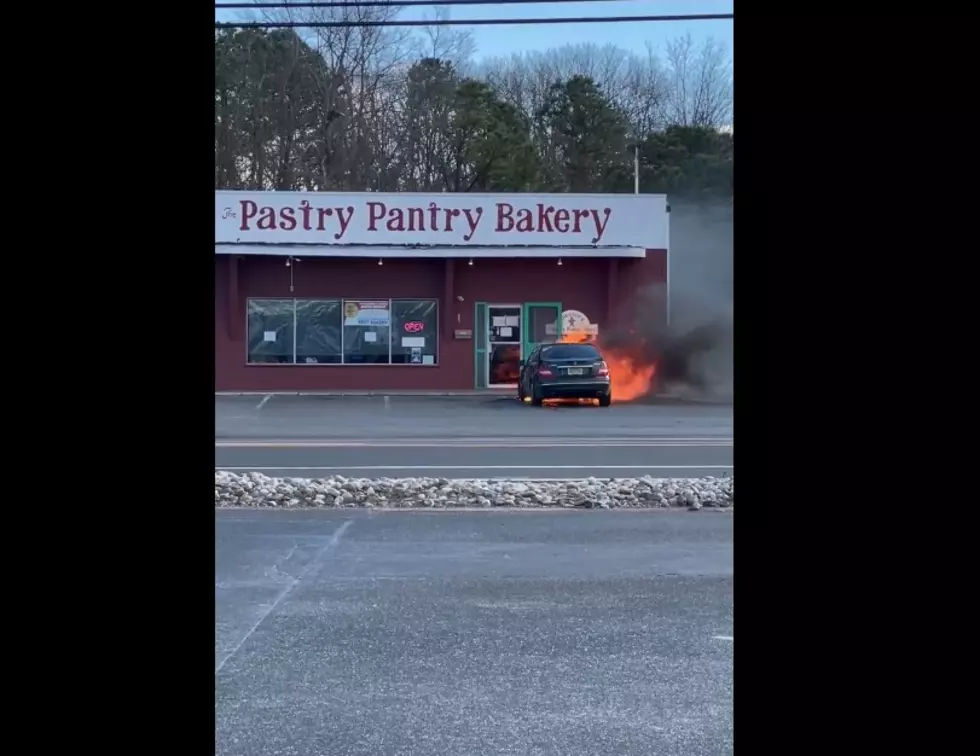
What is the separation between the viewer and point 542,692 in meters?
5.83

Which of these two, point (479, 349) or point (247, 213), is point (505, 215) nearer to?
point (479, 349)

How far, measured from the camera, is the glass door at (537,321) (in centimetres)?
3134

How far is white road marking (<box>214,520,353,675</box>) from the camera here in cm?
658

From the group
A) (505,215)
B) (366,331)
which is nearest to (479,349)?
(366,331)

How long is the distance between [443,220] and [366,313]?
10.1 feet

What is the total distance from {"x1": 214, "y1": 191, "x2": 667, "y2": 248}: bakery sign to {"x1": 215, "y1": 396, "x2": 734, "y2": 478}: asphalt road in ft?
14.5

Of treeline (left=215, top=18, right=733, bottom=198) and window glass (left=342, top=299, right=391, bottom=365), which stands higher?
treeline (left=215, top=18, right=733, bottom=198)

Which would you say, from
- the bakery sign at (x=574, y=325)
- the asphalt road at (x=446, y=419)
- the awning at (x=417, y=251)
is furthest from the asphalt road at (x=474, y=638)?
the bakery sign at (x=574, y=325)

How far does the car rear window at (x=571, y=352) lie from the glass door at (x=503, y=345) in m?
4.39

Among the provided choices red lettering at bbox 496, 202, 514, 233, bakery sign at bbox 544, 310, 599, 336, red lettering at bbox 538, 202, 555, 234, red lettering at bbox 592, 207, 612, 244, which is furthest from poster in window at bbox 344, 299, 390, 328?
red lettering at bbox 592, 207, 612, 244

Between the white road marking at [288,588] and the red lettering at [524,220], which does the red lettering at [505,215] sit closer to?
the red lettering at [524,220]

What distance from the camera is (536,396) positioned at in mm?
26828

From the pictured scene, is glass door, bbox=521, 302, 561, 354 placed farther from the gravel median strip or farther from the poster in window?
the gravel median strip
